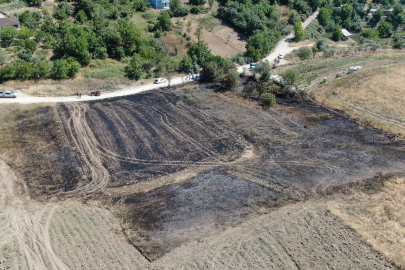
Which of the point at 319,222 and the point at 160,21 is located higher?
the point at 160,21

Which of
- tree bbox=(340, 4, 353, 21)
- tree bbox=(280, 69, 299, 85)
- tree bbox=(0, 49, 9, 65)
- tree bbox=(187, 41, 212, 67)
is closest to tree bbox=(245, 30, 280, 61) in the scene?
tree bbox=(187, 41, 212, 67)

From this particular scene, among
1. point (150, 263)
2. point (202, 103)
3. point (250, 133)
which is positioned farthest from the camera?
point (202, 103)

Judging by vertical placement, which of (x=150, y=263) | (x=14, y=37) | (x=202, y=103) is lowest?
(x=150, y=263)

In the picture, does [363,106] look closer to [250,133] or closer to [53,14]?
[250,133]

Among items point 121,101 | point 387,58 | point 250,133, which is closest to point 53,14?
point 121,101

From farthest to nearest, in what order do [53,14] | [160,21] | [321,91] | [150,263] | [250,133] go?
1. [160,21]
2. [53,14]
3. [321,91]
4. [250,133]
5. [150,263]

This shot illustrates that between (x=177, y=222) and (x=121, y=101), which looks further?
(x=121, y=101)
